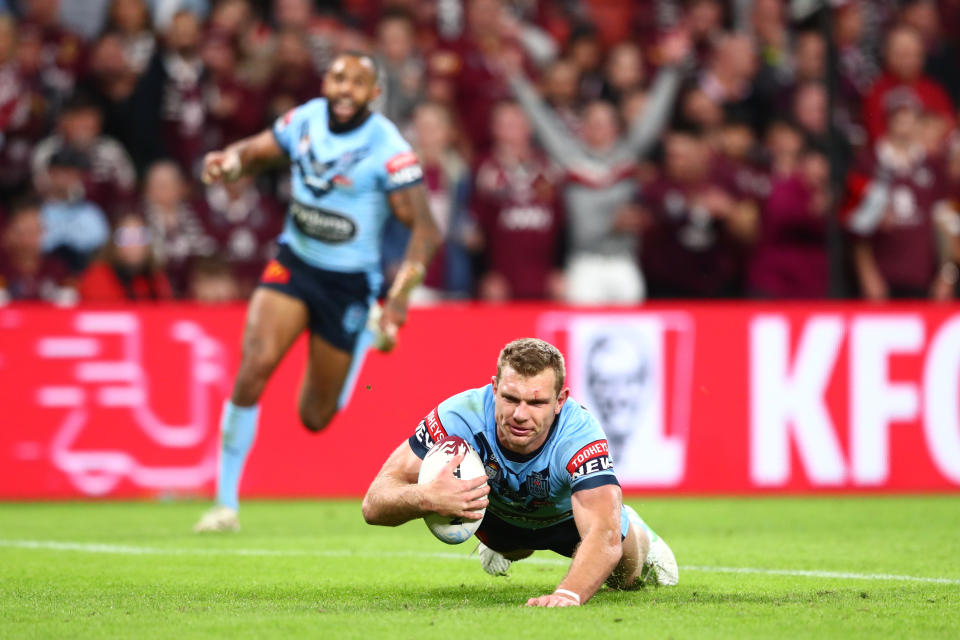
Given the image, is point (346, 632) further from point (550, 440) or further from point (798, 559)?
point (798, 559)

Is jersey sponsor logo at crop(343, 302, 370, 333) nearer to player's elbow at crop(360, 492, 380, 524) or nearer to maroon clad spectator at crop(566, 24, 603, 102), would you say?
player's elbow at crop(360, 492, 380, 524)

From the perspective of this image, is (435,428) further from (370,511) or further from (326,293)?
(326,293)

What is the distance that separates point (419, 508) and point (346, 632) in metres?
0.79

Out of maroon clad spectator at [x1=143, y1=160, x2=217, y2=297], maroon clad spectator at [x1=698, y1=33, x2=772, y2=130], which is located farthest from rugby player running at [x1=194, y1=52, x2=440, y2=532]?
maroon clad spectator at [x1=698, y1=33, x2=772, y2=130]

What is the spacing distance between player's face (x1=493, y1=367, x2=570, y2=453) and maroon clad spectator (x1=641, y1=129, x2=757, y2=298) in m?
8.52

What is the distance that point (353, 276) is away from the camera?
31.4 ft

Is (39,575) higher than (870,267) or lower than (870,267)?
lower

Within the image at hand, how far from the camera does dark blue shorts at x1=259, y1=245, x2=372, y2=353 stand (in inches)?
371

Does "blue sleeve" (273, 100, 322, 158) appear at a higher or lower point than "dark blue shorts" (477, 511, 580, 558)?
higher

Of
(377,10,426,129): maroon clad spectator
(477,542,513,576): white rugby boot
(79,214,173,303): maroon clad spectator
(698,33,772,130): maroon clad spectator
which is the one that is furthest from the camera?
(698,33,772,130): maroon clad spectator

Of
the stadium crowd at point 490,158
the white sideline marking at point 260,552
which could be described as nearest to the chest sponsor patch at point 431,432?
the white sideline marking at point 260,552

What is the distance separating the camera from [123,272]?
13148 mm

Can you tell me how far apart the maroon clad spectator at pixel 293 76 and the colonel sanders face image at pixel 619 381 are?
403 centimetres

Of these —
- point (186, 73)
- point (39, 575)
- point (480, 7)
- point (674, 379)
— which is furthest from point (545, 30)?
point (39, 575)
